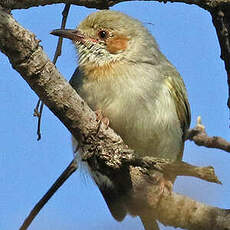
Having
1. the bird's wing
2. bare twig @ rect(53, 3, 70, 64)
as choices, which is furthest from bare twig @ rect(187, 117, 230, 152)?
the bird's wing

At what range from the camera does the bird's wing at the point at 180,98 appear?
5.00 m

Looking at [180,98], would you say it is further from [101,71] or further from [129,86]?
[101,71]

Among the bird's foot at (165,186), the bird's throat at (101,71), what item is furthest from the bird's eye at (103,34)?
the bird's foot at (165,186)

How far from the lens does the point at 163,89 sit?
189 inches

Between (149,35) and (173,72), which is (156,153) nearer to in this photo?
(173,72)

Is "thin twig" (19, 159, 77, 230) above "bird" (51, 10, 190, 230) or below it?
below

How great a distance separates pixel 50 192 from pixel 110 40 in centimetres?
186

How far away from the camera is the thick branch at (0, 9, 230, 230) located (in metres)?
3.10

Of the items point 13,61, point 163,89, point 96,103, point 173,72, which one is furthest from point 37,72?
point 173,72

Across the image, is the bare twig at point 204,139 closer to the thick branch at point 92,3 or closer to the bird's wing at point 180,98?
the thick branch at point 92,3

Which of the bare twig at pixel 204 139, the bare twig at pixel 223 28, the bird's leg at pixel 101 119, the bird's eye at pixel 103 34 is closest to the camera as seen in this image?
the bare twig at pixel 204 139

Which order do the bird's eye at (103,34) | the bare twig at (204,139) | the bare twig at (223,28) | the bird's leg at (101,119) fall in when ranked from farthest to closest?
1. the bird's eye at (103,34)
2. the bare twig at (223,28)
3. the bird's leg at (101,119)
4. the bare twig at (204,139)

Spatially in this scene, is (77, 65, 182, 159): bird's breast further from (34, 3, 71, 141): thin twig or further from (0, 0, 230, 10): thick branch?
(0, 0, 230, 10): thick branch

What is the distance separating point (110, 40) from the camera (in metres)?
5.10
